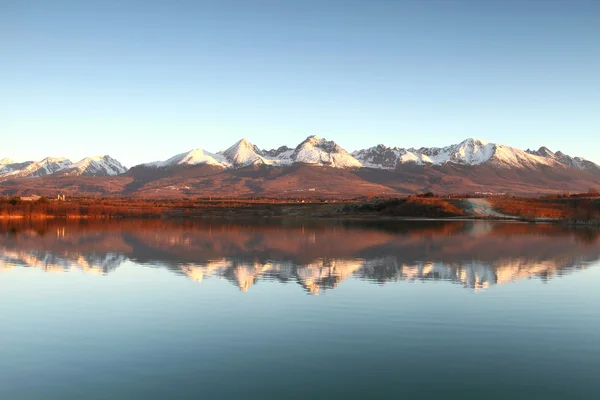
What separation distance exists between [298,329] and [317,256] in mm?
26603

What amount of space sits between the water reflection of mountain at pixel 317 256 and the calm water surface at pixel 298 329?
358 millimetres

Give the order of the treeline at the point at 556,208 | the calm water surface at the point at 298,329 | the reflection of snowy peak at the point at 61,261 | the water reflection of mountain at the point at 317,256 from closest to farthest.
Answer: the calm water surface at the point at 298,329, the water reflection of mountain at the point at 317,256, the reflection of snowy peak at the point at 61,261, the treeline at the point at 556,208

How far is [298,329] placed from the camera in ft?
73.1

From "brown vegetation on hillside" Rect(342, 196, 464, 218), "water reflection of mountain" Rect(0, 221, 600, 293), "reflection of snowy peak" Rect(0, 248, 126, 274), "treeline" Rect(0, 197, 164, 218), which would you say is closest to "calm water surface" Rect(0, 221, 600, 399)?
"reflection of snowy peak" Rect(0, 248, 126, 274)

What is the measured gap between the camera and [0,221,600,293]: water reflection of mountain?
123 feet

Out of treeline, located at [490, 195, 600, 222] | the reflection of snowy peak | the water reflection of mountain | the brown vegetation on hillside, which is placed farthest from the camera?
the brown vegetation on hillside

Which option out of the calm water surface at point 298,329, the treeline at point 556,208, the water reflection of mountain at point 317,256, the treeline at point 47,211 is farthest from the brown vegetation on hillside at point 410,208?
the calm water surface at point 298,329

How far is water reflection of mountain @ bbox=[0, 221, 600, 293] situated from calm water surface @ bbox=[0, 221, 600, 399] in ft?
1.17

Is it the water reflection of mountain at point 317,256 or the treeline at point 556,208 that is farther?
the treeline at point 556,208

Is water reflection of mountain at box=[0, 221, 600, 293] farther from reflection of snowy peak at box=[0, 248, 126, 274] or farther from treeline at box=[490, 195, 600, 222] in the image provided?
treeline at box=[490, 195, 600, 222]

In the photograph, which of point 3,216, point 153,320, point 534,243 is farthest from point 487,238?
point 3,216

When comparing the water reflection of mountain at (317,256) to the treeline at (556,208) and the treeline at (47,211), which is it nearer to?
the treeline at (556,208)

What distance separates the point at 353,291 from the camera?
31.1 meters

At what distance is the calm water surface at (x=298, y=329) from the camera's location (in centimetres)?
1609
